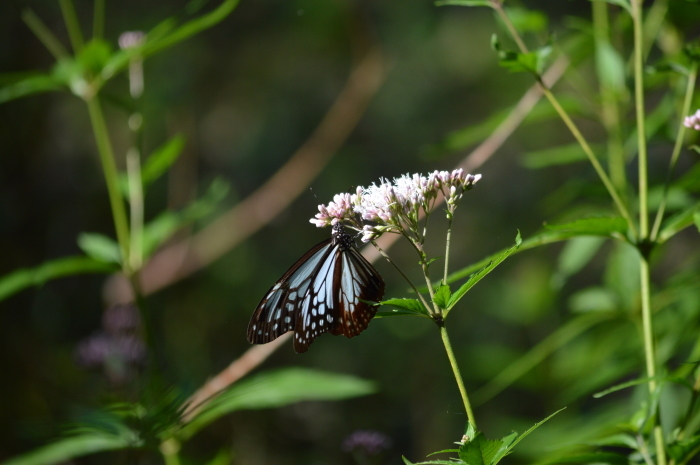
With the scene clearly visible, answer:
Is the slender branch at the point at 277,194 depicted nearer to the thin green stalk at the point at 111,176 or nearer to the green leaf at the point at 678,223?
the thin green stalk at the point at 111,176

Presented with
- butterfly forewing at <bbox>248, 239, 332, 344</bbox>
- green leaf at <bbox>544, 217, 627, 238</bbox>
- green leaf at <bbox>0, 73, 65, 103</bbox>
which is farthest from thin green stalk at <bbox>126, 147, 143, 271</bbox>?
green leaf at <bbox>544, 217, 627, 238</bbox>

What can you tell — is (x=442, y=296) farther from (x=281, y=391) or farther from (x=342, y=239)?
(x=281, y=391)

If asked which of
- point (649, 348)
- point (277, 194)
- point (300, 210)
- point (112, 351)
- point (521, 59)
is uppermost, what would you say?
point (300, 210)

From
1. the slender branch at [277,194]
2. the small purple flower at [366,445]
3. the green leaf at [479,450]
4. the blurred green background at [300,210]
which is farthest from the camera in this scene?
the blurred green background at [300,210]

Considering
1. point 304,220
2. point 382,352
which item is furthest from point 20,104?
point 382,352

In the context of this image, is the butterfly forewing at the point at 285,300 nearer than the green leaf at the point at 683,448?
No

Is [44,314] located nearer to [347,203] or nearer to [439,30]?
[347,203]

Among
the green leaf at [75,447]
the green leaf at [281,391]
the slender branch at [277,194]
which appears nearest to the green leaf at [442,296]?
the green leaf at [281,391]

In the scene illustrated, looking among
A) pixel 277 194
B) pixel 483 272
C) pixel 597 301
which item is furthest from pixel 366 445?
pixel 277 194
